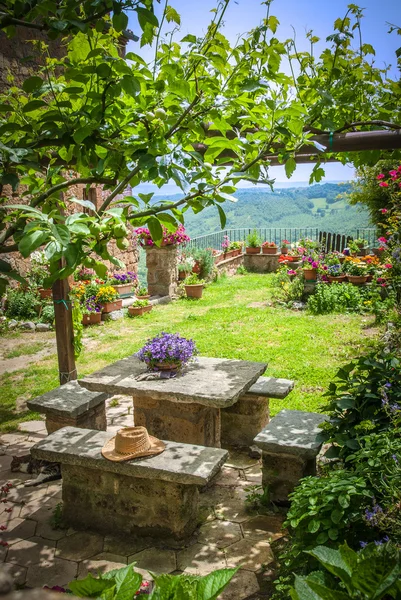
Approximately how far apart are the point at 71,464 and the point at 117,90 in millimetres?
2697

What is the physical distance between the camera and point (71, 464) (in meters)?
3.73

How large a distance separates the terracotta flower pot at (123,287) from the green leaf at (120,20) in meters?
9.58

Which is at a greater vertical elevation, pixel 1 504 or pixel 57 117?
pixel 57 117

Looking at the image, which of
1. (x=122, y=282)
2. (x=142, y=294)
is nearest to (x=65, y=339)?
(x=142, y=294)

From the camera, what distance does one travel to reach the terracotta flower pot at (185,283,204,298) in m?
12.0

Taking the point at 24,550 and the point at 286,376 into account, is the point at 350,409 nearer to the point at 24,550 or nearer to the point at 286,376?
the point at 24,550

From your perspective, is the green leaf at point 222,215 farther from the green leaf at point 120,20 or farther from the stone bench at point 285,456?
the stone bench at point 285,456

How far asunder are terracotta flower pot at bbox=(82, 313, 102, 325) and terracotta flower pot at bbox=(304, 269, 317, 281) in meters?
4.46

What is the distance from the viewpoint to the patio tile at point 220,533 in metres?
3.54

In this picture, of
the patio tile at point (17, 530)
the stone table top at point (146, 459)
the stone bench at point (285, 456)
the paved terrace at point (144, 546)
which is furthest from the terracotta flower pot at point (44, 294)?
the stone bench at point (285, 456)

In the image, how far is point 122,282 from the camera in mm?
11758

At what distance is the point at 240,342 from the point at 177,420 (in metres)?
3.78

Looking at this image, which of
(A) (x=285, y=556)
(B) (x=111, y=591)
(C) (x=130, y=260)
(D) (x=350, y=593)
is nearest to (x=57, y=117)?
(B) (x=111, y=591)

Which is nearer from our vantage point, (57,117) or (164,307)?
(57,117)
